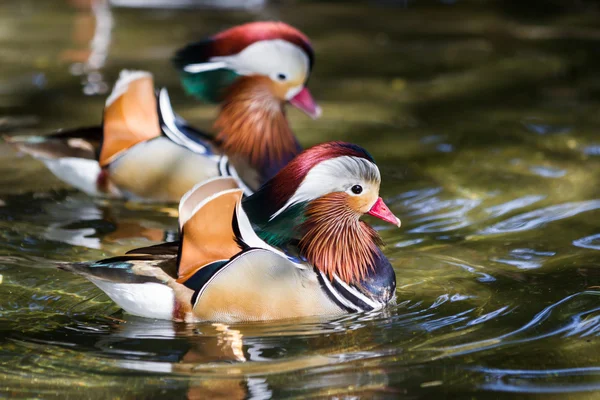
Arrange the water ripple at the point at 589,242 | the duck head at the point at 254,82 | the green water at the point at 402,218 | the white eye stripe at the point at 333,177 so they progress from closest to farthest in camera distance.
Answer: the green water at the point at 402,218, the white eye stripe at the point at 333,177, the water ripple at the point at 589,242, the duck head at the point at 254,82

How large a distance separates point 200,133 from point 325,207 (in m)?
1.93

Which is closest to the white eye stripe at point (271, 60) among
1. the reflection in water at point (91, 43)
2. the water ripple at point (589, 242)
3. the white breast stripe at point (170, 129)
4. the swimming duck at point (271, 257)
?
the white breast stripe at point (170, 129)

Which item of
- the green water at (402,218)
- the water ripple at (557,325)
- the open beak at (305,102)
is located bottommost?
the green water at (402,218)

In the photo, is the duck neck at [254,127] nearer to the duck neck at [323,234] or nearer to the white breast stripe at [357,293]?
the duck neck at [323,234]

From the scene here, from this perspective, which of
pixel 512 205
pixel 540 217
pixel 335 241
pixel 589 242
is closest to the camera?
pixel 335 241

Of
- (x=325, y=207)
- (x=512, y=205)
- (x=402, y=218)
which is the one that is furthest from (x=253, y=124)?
(x=325, y=207)

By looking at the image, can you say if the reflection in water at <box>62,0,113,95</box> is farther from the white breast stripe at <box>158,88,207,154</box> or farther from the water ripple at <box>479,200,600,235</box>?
the water ripple at <box>479,200,600,235</box>

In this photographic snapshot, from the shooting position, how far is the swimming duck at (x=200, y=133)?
18.5ft

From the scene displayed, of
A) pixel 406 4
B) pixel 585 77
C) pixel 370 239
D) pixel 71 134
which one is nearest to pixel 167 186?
pixel 71 134

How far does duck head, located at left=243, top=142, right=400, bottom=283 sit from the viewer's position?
401cm

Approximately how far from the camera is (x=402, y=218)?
5414mm

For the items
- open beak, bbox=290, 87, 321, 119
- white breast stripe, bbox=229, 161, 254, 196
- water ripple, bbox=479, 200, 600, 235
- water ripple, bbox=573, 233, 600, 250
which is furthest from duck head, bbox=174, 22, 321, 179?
water ripple, bbox=573, 233, 600, 250

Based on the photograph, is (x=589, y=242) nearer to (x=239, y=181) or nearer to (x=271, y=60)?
(x=239, y=181)

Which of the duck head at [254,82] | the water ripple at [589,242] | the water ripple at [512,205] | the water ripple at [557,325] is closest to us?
the water ripple at [557,325]
